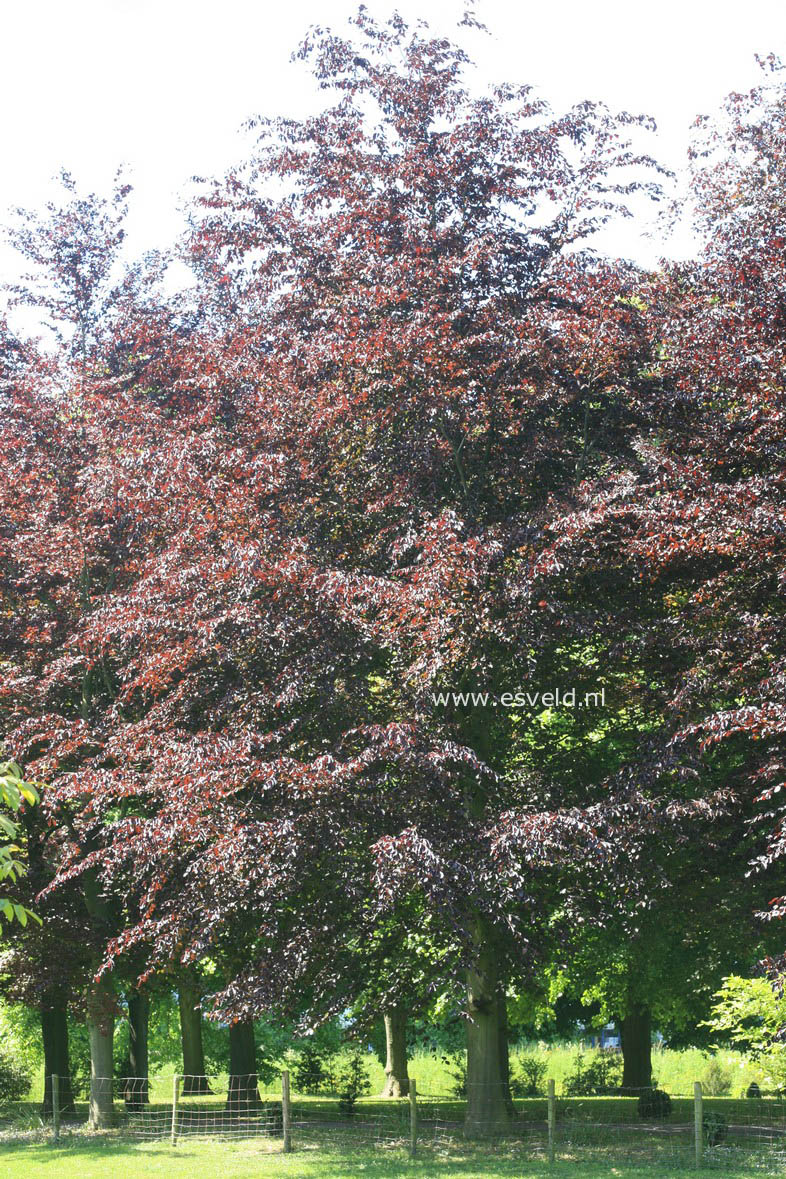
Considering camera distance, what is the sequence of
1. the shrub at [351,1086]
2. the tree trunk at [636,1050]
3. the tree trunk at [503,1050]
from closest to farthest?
the tree trunk at [503,1050]
the shrub at [351,1086]
the tree trunk at [636,1050]

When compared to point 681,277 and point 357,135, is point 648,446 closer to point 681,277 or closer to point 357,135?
point 681,277

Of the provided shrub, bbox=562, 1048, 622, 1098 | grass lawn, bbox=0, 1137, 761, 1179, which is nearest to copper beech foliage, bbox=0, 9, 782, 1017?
grass lawn, bbox=0, 1137, 761, 1179

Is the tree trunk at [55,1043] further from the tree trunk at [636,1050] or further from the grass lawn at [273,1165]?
the tree trunk at [636,1050]

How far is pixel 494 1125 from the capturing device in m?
15.0

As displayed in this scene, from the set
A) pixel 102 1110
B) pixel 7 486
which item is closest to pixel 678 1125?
pixel 102 1110

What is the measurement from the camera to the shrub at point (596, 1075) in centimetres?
2908

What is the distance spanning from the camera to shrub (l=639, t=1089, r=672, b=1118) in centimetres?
1909

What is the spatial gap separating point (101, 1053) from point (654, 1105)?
9332 millimetres

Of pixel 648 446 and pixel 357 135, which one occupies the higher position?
pixel 357 135

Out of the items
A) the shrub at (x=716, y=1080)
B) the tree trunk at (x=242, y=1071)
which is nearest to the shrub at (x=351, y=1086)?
the tree trunk at (x=242, y=1071)

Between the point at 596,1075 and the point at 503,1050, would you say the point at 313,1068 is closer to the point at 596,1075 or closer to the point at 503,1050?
the point at 596,1075

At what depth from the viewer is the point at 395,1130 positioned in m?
16.7

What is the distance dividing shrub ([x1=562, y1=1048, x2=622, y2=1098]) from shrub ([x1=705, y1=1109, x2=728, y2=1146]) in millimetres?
13471

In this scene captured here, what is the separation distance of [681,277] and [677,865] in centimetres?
814
